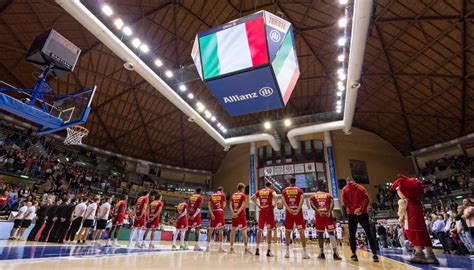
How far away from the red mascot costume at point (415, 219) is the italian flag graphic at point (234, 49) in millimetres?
3891

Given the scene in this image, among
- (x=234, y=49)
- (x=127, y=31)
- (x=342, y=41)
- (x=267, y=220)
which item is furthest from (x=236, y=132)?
(x=234, y=49)

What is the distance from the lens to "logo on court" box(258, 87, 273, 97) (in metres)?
5.08

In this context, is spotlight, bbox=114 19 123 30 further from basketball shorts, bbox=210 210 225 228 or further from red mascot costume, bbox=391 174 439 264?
red mascot costume, bbox=391 174 439 264

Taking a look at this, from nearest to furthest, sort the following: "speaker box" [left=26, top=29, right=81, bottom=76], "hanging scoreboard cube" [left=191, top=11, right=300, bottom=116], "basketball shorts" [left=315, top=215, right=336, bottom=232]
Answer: "hanging scoreboard cube" [left=191, top=11, right=300, bottom=116], "basketball shorts" [left=315, top=215, right=336, bottom=232], "speaker box" [left=26, top=29, right=81, bottom=76]

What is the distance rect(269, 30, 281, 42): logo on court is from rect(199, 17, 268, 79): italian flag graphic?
174 mm

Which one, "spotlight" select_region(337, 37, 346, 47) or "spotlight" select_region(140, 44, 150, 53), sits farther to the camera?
"spotlight" select_region(140, 44, 150, 53)

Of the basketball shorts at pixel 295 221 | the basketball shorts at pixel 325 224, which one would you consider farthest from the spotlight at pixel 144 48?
the basketball shorts at pixel 325 224

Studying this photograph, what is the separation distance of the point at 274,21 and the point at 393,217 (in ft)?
76.4

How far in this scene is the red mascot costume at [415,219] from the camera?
191 inches

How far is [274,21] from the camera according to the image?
16.4ft

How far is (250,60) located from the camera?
474cm

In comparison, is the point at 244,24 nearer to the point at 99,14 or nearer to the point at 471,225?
the point at 471,225

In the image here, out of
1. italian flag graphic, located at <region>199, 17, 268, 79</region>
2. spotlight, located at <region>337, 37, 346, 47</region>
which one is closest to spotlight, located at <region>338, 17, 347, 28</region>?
spotlight, located at <region>337, 37, 346, 47</region>

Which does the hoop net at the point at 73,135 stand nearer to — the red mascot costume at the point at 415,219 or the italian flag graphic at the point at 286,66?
the italian flag graphic at the point at 286,66
